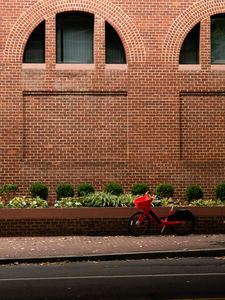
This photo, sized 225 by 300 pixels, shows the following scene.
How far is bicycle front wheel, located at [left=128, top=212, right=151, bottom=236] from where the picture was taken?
53.6ft

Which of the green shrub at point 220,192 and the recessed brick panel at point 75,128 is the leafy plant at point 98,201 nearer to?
the recessed brick panel at point 75,128

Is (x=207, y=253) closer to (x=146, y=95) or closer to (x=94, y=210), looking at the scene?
(x=94, y=210)

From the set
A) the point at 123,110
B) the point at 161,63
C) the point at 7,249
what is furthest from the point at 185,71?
the point at 7,249

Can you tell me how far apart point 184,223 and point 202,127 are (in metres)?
4.38

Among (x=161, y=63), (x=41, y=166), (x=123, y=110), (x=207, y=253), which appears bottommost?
(x=207, y=253)

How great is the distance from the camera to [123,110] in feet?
65.4

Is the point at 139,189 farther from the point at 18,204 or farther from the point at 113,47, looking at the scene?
the point at 113,47

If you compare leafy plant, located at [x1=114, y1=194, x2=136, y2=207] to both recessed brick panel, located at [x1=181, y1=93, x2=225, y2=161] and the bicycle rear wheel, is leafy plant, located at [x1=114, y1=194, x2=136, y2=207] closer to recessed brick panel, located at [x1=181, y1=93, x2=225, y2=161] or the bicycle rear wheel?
the bicycle rear wheel

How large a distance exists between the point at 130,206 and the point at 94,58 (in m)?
5.17

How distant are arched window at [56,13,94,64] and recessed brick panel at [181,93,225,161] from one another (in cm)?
332

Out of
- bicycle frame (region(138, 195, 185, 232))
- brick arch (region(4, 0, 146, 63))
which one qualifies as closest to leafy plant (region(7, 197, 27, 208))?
bicycle frame (region(138, 195, 185, 232))

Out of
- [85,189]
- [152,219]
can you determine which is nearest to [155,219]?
[152,219]

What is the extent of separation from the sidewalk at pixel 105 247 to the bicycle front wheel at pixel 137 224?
22 cm

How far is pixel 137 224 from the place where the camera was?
53.9ft
